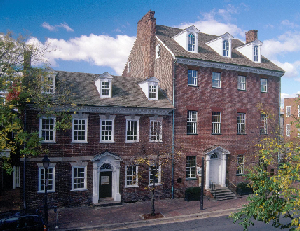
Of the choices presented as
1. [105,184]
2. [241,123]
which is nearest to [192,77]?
[241,123]

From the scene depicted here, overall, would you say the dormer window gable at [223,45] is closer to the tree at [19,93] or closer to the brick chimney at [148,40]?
the brick chimney at [148,40]

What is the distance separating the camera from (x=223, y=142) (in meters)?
24.5

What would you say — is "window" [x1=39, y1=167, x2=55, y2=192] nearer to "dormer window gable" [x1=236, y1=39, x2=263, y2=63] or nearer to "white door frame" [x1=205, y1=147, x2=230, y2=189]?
"white door frame" [x1=205, y1=147, x2=230, y2=189]

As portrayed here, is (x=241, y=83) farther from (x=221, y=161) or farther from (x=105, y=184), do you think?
(x=105, y=184)

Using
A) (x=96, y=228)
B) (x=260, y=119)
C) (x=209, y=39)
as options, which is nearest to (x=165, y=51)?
(x=209, y=39)

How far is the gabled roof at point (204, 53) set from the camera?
2355 centimetres

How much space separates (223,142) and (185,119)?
4.69 metres

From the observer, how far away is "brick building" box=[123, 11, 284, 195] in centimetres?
2302

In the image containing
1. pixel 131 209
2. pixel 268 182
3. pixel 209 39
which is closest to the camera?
pixel 268 182

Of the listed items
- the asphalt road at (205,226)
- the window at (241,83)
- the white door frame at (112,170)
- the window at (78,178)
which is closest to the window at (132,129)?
the white door frame at (112,170)

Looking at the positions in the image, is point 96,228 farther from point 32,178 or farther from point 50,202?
point 32,178

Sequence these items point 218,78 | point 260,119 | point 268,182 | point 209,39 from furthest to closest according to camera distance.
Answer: point 209,39
point 260,119
point 218,78
point 268,182

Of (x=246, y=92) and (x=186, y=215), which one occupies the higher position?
(x=246, y=92)

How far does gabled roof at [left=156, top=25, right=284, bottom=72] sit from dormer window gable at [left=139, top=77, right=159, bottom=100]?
9.93ft
